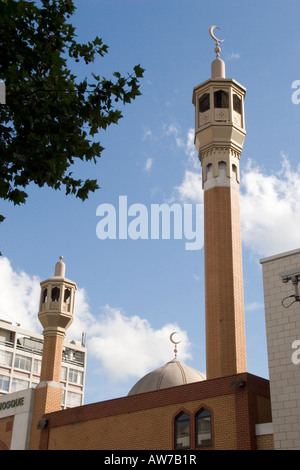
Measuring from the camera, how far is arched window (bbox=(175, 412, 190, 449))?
20453mm

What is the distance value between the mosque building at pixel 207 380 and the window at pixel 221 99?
0.05 metres

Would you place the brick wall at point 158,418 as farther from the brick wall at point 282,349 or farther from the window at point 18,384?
the window at point 18,384

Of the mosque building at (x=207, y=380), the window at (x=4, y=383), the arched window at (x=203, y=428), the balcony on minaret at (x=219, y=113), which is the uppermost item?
the balcony on minaret at (x=219, y=113)

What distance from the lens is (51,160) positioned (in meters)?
9.86

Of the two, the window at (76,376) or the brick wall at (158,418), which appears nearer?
the brick wall at (158,418)

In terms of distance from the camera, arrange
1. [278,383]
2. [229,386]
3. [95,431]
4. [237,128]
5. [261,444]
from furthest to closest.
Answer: [237,128] → [95,431] → [229,386] → [261,444] → [278,383]

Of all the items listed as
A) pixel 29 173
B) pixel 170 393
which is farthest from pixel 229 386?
pixel 29 173

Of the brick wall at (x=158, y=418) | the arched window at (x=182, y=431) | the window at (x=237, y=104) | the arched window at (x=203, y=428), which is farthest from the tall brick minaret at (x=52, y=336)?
the window at (x=237, y=104)

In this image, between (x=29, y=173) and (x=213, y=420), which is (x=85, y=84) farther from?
(x=213, y=420)

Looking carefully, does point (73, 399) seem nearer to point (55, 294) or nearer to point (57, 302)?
point (55, 294)

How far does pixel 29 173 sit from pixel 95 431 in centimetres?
1581

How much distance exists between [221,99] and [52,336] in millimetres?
14241

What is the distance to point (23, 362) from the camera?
229ft

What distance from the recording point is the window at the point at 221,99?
30594mm
